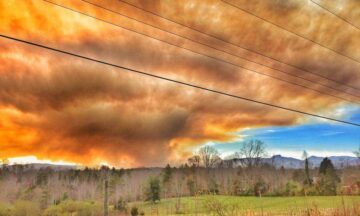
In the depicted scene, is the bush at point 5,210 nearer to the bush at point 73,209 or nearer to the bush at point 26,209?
the bush at point 26,209

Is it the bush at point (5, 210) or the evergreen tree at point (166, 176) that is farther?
the evergreen tree at point (166, 176)

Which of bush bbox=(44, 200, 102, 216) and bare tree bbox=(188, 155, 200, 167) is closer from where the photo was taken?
bush bbox=(44, 200, 102, 216)

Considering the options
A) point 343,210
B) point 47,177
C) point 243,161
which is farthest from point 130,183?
point 343,210

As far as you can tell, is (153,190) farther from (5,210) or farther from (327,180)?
(327,180)

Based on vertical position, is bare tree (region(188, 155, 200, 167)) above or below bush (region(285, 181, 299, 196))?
above

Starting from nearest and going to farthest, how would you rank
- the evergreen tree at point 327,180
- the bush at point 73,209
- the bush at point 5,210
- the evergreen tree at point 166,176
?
the bush at point 5,210, the evergreen tree at point 327,180, the bush at point 73,209, the evergreen tree at point 166,176

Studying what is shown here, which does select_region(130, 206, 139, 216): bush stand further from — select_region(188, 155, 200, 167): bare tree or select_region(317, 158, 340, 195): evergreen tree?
select_region(317, 158, 340, 195): evergreen tree

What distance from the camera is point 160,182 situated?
2207 inches

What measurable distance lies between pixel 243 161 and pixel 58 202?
1222 inches

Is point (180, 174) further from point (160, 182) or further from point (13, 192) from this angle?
point (13, 192)

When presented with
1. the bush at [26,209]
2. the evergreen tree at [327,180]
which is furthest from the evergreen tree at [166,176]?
the evergreen tree at [327,180]

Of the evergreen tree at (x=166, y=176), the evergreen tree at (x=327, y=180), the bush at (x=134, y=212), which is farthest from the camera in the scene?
the evergreen tree at (x=166, y=176)

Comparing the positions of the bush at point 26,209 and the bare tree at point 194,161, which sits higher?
the bare tree at point 194,161

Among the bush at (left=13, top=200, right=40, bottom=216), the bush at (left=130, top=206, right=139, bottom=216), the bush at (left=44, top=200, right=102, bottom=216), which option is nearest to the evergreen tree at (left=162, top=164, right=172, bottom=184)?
the bush at (left=130, top=206, right=139, bottom=216)
